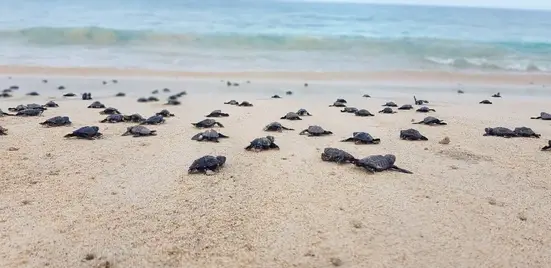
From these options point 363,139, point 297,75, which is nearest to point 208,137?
point 363,139

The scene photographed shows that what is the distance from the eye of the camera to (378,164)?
20.8 ft

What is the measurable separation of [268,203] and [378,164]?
6.22ft

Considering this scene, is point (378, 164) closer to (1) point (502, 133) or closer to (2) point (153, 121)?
(1) point (502, 133)

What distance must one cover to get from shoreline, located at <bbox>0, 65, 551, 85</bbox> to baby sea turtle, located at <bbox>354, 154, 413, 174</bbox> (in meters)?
13.5

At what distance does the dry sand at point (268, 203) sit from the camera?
13.1 ft

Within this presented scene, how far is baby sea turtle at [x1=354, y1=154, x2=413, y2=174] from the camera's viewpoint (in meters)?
6.32

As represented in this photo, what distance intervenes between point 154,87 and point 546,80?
668 inches

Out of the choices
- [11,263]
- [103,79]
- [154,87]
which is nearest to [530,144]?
[11,263]

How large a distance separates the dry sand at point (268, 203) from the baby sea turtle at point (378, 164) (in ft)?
0.41

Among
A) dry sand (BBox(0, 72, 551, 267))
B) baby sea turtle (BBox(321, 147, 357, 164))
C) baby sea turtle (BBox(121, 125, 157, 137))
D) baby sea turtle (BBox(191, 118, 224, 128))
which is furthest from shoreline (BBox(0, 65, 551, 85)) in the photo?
baby sea turtle (BBox(321, 147, 357, 164))

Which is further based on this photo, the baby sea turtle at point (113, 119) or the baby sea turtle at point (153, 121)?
the baby sea turtle at point (113, 119)

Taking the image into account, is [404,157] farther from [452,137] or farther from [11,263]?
[11,263]

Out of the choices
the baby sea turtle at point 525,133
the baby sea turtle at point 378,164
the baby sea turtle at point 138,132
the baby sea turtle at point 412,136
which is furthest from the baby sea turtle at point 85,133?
the baby sea turtle at point 525,133

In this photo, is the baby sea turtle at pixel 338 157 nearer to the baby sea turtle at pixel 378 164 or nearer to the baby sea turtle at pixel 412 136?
the baby sea turtle at pixel 378 164
